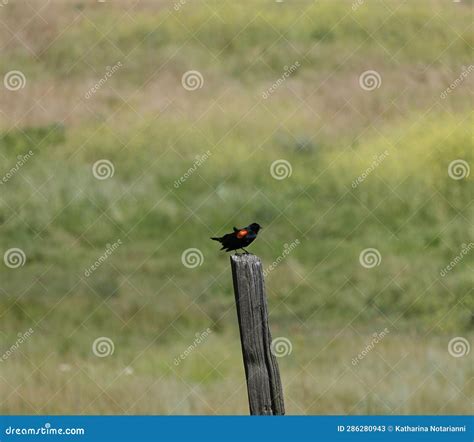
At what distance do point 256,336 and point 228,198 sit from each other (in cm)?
1673

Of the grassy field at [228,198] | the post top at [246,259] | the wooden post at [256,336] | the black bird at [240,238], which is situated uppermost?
the grassy field at [228,198]

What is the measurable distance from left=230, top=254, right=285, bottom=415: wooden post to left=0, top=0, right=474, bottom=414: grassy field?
14.5 feet

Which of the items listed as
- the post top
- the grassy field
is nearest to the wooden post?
the post top

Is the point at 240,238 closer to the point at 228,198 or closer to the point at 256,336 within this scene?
the point at 256,336

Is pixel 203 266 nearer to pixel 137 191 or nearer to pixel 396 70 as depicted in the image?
pixel 137 191

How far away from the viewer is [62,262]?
22312 mm

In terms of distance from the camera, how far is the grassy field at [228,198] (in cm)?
1436

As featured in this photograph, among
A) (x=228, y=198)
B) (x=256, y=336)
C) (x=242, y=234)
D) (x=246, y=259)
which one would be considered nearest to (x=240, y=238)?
(x=242, y=234)

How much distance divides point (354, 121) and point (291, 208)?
4692mm

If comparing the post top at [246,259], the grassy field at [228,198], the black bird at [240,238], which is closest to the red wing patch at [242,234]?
the black bird at [240,238]

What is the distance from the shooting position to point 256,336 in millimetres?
7914

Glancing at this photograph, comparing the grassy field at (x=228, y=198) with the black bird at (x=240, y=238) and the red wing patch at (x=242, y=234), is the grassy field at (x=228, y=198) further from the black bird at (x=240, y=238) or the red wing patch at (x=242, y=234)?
the red wing patch at (x=242, y=234)

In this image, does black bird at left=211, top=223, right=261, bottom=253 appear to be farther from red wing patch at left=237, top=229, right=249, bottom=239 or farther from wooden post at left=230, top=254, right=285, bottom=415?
wooden post at left=230, top=254, right=285, bottom=415

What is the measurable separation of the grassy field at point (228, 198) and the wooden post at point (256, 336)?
14.5 feet
